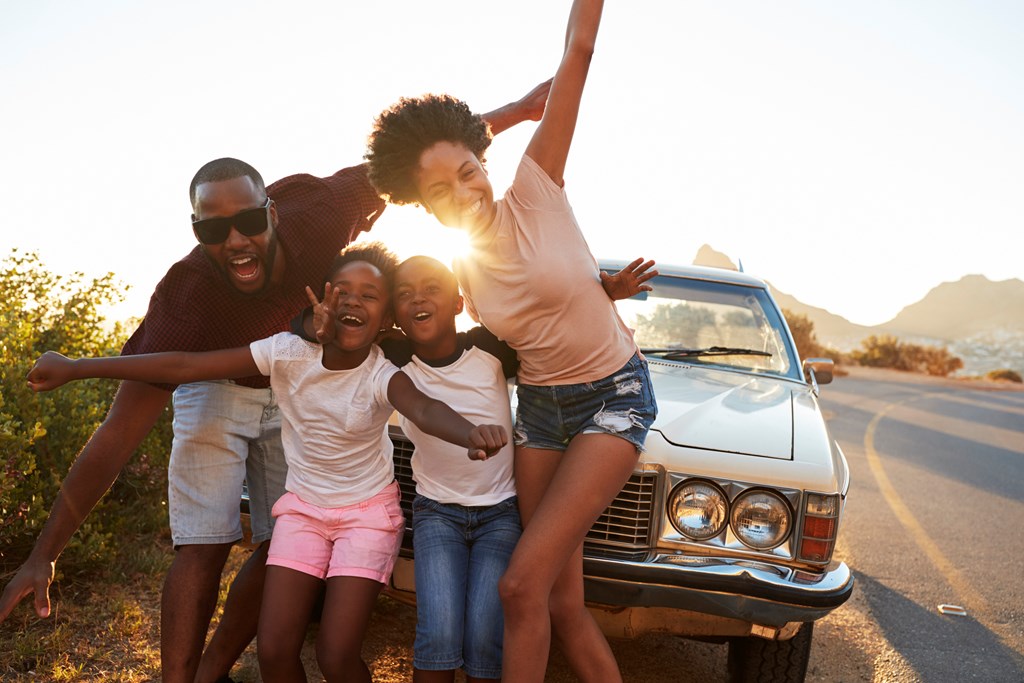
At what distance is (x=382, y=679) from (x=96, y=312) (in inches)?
136

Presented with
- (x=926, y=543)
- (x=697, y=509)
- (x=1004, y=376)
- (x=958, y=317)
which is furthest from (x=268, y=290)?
(x=958, y=317)

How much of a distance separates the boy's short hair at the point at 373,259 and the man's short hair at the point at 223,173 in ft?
1.11

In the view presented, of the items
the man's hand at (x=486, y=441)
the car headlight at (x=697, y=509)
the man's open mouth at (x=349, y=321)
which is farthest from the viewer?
the car headlight at (x=697, y=509)

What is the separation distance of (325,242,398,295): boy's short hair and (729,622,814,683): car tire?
75.2 inches

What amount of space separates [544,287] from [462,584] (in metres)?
0.99

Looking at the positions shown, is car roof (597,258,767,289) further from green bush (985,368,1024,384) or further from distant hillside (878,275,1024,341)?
distant hillside (878,275,1024,341)

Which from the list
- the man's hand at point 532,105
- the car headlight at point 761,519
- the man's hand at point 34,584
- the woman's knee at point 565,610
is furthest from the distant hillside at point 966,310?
the man's hand at point 34,584

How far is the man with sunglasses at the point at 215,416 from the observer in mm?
2816

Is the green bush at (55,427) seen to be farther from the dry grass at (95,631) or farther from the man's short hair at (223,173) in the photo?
the man's short hair at (223,173)

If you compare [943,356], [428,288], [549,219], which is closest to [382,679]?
[428,288]

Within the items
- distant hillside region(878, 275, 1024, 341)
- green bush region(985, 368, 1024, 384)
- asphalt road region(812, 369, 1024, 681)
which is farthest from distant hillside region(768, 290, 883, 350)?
asphalt road region(812, 369, 1024, 681)

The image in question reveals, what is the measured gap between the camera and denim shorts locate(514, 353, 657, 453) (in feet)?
8.56

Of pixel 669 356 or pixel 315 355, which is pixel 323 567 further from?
pixel 669 356

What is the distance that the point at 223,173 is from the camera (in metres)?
2.82
